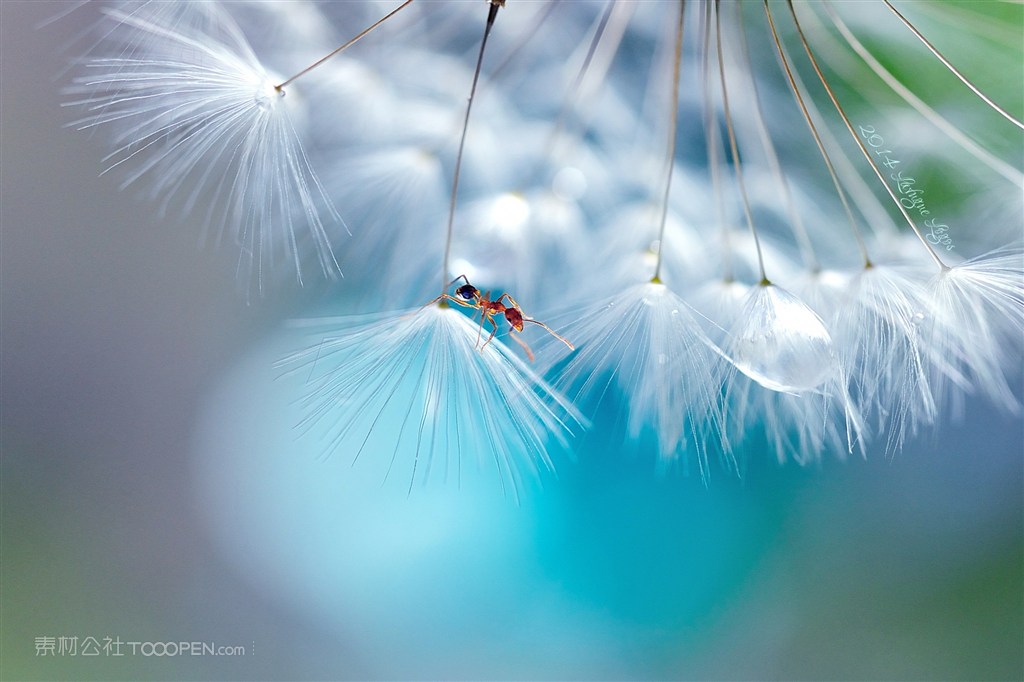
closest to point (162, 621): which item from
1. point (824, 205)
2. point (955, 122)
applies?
point (824, 205)

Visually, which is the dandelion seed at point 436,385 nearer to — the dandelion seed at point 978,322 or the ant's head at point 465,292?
the ant's head at point 465,292

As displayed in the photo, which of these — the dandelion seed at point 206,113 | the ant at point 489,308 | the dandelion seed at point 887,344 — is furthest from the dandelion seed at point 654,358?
the dandelion seed at point 206,113

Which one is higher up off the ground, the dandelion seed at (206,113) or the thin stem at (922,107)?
the dandelion seed at (206,113)

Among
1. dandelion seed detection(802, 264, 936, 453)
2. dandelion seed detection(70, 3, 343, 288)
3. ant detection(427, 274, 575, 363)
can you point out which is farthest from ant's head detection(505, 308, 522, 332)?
dandelion seed detection(802, 264, 936, 453)

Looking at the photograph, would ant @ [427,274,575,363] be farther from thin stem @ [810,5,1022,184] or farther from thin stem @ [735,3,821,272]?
thin stem @ [810,5,1022,184]

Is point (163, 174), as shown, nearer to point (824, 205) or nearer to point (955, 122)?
point (824, 205)

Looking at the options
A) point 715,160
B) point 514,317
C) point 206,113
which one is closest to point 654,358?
point 514,317

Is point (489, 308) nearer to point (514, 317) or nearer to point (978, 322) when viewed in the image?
point (514, 317)
